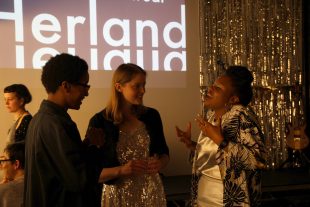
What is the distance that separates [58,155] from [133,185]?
67 cm

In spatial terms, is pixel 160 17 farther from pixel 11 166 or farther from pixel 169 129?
pixel 11 166

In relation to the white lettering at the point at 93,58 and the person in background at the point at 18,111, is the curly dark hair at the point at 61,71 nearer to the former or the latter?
the person in background at the point at 18,111

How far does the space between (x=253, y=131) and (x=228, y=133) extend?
0.11 metres

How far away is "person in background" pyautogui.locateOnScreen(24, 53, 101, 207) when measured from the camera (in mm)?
1126

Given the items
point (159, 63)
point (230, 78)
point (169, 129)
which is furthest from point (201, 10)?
point (230, 78)

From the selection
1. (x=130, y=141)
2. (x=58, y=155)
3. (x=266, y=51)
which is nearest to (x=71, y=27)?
(x=130, y=141)

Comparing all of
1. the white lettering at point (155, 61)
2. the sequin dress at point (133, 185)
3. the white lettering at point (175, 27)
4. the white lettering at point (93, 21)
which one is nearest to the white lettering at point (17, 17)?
the white lettering at point (93, 21)

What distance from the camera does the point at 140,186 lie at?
1729 millimetres

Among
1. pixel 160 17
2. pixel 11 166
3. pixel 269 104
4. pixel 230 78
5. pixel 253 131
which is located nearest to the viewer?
pixel 253 131

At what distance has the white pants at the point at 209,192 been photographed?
1.55 metres

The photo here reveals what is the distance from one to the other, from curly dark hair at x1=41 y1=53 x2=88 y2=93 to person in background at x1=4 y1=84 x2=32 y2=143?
Result: 1.86m

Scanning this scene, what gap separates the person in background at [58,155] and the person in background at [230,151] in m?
0.59

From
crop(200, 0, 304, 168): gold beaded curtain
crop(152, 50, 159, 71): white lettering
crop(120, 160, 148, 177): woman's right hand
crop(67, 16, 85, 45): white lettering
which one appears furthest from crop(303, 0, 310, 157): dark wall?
crop(120, 160, 148, 177): woman's right hand

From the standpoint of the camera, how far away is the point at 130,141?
1.72 meters
